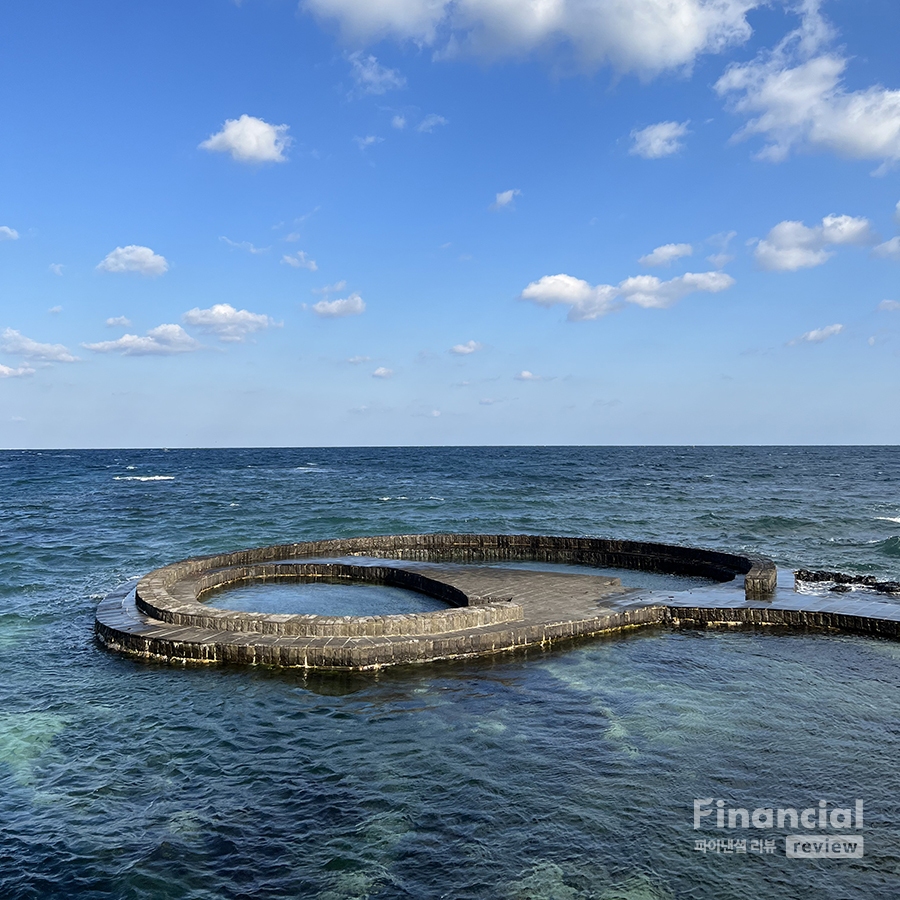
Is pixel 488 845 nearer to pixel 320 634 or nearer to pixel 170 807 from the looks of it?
pixel 170 807

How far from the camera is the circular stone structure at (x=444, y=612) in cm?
1404

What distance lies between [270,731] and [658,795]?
5780mm

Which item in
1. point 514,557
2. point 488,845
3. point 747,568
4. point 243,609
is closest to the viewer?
point 488,845

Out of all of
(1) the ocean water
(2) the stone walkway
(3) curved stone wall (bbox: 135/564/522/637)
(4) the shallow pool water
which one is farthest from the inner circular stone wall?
(1) the ocean water

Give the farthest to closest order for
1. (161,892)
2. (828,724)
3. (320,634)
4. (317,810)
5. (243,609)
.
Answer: (243,609), (320,634), (828,724), (317,810), (161,892)

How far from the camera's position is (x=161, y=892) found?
716 cm

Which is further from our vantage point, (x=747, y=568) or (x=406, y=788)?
(x=747, y=568)

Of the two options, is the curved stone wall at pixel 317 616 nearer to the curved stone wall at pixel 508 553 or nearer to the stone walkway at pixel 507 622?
the stone walkway at pixel 507 622

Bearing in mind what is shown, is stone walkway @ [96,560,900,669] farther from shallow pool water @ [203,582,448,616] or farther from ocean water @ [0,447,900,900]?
shallow pool water @ [203,582,448,616]

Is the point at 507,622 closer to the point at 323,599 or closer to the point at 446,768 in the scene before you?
the point at 446,768

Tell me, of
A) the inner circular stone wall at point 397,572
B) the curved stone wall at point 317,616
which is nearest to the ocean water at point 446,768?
the curved stone wall at point 317,616

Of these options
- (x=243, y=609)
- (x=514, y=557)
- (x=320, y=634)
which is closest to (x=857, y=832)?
(x=320, y=634)

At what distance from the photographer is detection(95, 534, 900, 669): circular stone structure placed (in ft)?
46.1

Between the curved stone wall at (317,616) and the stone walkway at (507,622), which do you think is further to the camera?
the curved stone wall at (317,616)
